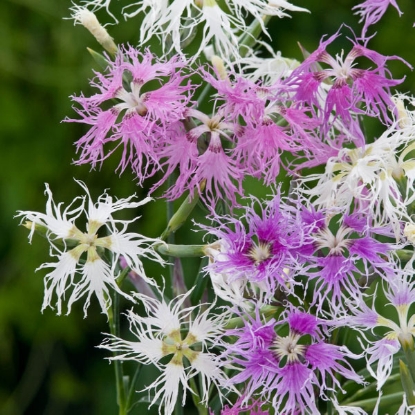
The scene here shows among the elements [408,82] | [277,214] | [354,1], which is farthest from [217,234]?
[354,1]

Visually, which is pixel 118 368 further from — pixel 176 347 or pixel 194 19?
pixel 194 19

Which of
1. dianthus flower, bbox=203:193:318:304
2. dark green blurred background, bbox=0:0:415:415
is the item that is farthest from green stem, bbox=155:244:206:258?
dark green blurred background, bbox=0:0:415:415

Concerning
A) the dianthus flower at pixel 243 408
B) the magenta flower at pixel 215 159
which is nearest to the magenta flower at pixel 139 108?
the magenta flower at pixel 215 159

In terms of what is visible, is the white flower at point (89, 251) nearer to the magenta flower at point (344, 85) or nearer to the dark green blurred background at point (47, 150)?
the magenta flower at point (344, 85)

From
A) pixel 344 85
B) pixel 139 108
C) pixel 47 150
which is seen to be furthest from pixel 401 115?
pixel 47 150

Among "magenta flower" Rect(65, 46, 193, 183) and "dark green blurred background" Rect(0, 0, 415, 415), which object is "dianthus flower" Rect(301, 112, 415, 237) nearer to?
"magenta flower" Rect(65, 46, 193, 183)

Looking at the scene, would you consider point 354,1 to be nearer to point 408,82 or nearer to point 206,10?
point 408,82
